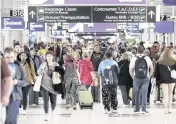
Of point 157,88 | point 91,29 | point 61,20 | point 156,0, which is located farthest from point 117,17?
point 91,29

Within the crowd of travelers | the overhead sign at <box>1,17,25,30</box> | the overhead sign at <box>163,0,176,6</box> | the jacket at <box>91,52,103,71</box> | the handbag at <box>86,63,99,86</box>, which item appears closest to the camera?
the crowd of travelers

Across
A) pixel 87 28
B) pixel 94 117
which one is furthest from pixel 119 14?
pixel 87 28

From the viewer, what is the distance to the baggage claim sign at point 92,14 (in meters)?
22.8

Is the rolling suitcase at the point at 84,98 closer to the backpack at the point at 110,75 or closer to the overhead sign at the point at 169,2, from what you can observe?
the backpack at the point at 110,75

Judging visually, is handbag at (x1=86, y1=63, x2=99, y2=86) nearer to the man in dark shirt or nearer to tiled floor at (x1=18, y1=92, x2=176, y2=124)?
tiled floor at (x1=18, y1=92, x2=176, y2=124)

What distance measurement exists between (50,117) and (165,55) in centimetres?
341

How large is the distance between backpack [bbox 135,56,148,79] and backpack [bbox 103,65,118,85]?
58cm

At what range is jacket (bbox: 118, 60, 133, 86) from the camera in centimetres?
1672

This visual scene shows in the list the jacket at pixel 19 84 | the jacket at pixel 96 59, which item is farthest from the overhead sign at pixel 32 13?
the jacket at pixel 19 84

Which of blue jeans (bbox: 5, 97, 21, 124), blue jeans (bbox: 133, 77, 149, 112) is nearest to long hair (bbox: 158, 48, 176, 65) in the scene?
blue jeans (bbox: 133, 77, 149, 112)

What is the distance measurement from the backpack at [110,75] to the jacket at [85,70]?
246 centimetres

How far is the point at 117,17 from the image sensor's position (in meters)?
23.2

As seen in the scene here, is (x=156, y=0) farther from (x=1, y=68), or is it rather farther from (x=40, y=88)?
(x=1, y=68)

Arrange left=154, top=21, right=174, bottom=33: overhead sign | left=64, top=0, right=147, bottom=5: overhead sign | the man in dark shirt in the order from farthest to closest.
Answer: left=154, top=21, right=174, bottom=33: overhead sign < left=64, top=0, right=147, bottom=5: overhead sign < the man in dark shirt
